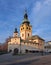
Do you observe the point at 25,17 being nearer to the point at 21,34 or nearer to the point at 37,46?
the point at 21,34

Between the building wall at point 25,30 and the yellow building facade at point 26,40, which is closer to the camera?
the yellow building facade at point 26,40

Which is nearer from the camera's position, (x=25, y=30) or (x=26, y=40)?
(x=26, y=40)

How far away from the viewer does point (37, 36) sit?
104 metres

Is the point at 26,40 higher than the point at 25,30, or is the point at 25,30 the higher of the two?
the point at 25,30

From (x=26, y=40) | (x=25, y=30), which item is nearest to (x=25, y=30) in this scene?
(x=25, y=30)

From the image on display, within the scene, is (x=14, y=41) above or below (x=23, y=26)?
below

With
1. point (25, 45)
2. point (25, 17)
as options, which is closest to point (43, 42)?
point (25, 45)

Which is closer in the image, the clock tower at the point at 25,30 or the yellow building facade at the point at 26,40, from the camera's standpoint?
the yellow building facade at the point at 26,40

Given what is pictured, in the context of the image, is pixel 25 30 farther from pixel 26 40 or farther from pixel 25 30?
pixel 26 40

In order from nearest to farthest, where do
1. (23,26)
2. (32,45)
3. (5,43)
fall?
(32,45) → (5,43) → (23,26)

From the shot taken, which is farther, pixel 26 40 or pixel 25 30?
pixel 25 30

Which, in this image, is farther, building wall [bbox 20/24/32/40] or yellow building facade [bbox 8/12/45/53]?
building wall [bbox 20/24/32/40]

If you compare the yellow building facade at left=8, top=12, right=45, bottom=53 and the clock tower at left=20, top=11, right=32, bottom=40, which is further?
the clock tower at left=20, top=11, right=32, bottom=40

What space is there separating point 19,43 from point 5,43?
476 inches
